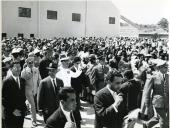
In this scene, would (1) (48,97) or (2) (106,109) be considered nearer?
(2) (106,109)

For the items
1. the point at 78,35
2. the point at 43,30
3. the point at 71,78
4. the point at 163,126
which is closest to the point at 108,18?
the point at 78,35

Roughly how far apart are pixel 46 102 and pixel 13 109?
0.51 m

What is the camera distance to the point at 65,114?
11.8ft

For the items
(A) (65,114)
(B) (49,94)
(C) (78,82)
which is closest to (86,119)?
(C) (78,82)

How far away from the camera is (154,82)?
5.23 metres

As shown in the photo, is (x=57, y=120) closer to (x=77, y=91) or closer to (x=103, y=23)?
(x=77, y=91)

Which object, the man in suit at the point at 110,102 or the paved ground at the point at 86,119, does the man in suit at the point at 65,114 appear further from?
the paved ground at the point at 86,119

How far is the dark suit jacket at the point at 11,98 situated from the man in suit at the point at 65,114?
4.70ft

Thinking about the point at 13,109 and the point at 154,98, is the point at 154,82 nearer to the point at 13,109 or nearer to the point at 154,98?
the point at 154,98

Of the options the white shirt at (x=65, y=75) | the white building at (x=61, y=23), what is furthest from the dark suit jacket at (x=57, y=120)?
the white building at (x=61, y=23)

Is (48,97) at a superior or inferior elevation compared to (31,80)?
inferior

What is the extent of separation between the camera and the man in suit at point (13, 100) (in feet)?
15.7

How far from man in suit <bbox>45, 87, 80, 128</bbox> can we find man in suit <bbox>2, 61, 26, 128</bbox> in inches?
54.8

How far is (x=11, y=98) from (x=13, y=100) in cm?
4
